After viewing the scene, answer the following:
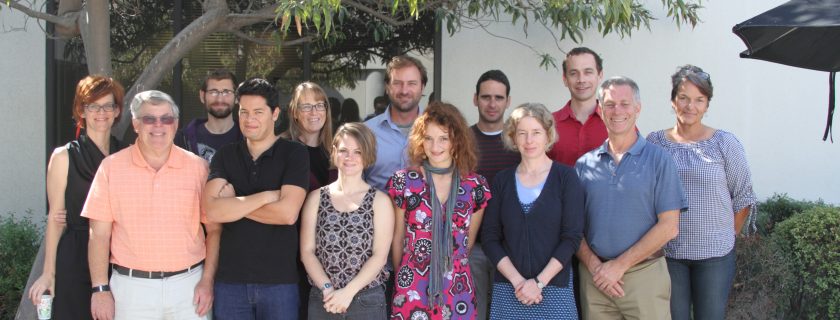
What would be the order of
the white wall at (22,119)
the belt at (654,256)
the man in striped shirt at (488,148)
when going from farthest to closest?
the white wall at (22,119) < the man in striped shirt at (488,148) < the belt at (654,256)

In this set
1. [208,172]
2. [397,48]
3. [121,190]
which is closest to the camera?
[121,190]

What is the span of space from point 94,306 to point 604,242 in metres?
2.44

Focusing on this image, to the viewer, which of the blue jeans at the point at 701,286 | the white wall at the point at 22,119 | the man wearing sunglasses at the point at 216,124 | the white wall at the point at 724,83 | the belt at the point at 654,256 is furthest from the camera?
the white wall at the point at 22,119

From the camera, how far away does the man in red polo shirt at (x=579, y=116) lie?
162 inches

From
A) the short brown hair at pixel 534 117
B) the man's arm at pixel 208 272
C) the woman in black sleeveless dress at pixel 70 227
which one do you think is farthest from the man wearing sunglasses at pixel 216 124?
the short brown hair at pixel 534 117

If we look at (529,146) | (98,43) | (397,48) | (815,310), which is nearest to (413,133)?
(529,146)

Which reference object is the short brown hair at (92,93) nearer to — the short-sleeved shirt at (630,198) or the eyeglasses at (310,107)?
the eyeglasses at (310,107)

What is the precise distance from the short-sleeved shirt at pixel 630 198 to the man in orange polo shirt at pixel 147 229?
191cm

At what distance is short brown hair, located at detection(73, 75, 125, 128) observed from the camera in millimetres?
3516

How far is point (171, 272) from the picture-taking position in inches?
130

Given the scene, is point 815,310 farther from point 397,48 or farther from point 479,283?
point 397,48

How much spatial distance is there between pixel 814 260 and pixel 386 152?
3.11 meters

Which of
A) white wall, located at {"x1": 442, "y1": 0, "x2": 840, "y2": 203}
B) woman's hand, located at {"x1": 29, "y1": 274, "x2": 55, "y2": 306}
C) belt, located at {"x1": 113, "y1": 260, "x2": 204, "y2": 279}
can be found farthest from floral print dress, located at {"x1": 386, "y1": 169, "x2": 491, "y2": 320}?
white wall, located at {"x1": 442, "y1": 0, "x2": 840, "y2": 203}

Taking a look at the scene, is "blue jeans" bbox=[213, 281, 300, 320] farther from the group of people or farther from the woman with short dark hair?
the woman with short dark hair
